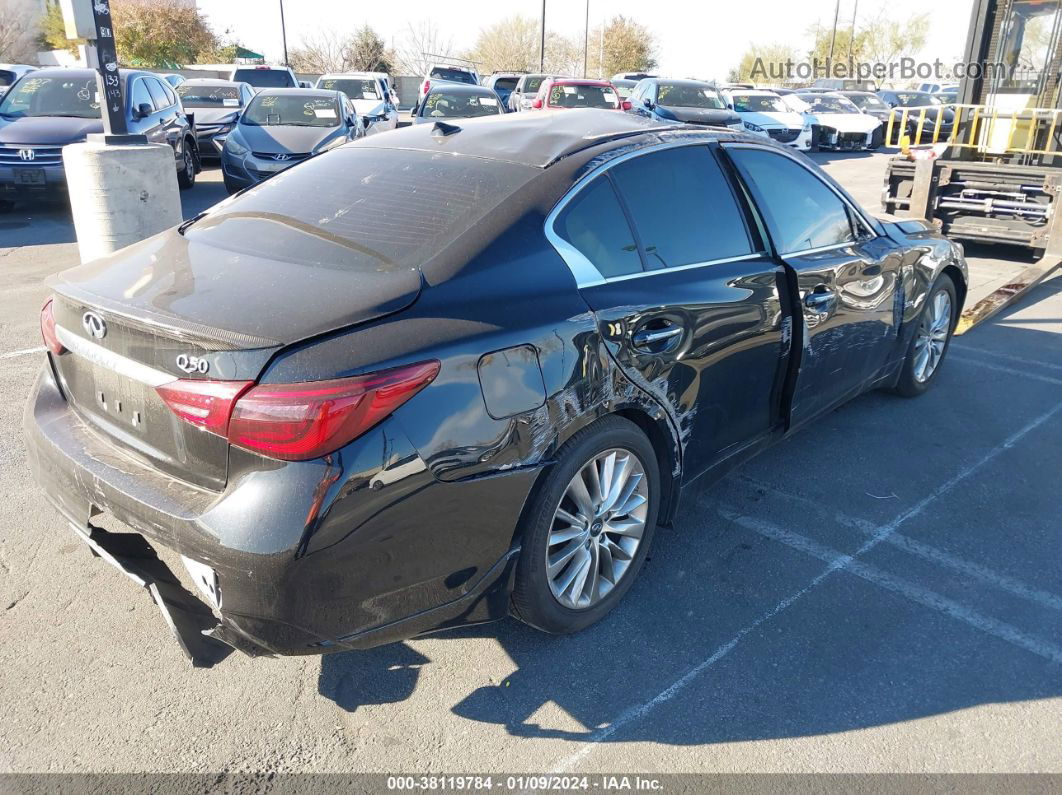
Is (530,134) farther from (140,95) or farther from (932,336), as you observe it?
(140,95)

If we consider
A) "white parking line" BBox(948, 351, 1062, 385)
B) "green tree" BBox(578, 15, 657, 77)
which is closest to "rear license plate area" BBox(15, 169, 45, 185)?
"white parking line" BBox(948, 351, 1062, 385)

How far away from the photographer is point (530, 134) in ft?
11.1

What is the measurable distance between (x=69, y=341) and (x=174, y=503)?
805 mm

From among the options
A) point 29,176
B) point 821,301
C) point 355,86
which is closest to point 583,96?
point 355,86

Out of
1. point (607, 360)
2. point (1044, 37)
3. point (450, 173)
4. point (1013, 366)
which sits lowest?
point (1013, 366)

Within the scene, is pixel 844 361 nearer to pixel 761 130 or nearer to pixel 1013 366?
pixel 1013 366

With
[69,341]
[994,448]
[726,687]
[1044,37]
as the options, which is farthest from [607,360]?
[1044,37]

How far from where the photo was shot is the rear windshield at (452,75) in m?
26.8

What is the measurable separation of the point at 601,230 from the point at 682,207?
1.75ft

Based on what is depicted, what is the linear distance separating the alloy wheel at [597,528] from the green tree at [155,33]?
43603 mm

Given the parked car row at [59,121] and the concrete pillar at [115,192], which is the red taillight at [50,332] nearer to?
the concrete pillar at [115,192]

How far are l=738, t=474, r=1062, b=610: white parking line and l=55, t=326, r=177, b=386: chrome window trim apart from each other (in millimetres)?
2867

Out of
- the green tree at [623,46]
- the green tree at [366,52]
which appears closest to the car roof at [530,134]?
the green tree at [366,52]

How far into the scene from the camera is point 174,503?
93.0 inches
